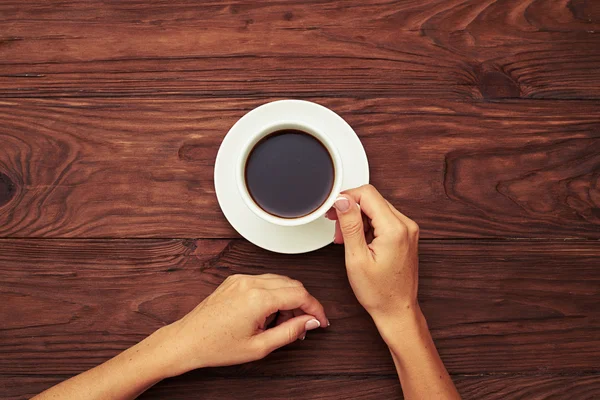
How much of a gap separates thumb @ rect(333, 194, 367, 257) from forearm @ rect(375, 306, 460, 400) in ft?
0.53

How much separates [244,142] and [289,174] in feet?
0.35

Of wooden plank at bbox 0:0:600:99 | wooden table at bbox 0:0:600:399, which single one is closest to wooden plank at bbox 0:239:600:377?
wooden table at bbox 0:0:600:399

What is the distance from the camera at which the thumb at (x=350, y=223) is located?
0.77 metres

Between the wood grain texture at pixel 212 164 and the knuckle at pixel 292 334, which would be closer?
the knuckle at pixel 292 334

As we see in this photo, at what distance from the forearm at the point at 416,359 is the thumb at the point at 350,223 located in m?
0.16

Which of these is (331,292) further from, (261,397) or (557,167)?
(557,167)

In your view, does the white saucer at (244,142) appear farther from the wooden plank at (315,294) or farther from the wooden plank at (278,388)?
the wooden plank at (278,388)

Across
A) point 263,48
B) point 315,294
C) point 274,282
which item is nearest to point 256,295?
point 274,282

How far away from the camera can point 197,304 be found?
3.06 ft

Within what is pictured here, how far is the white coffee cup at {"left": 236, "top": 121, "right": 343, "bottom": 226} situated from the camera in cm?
79

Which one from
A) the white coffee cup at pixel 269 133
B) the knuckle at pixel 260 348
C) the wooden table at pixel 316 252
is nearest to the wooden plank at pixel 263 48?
the wooden table at pixel 316 252

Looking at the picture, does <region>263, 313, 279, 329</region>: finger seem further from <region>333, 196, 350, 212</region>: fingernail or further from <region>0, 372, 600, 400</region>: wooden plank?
<region>333, 196, 350, 212</region>: fingernail

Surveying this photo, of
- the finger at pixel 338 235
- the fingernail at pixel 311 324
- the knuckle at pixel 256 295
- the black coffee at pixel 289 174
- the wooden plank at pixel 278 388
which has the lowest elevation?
the wooden plank at pixel 278 388

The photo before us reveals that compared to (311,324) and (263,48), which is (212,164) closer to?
(263,48)
